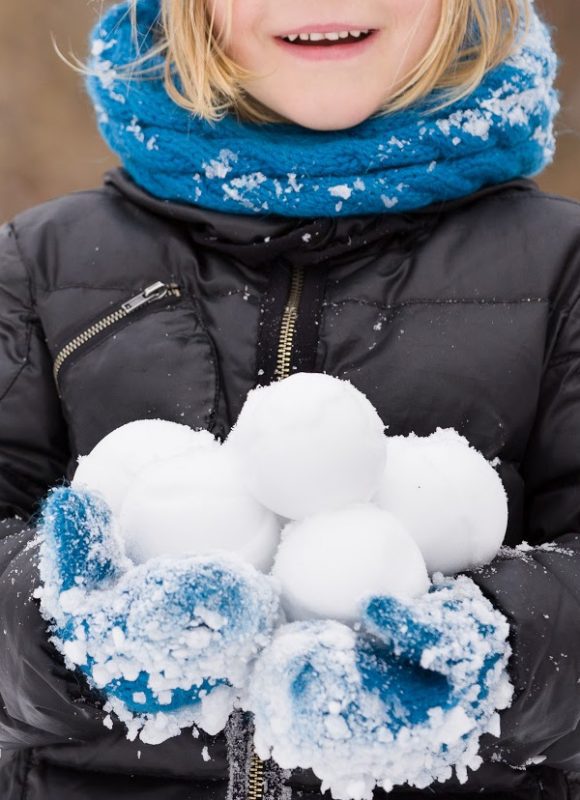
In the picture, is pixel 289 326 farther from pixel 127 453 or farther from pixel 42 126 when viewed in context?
pixel 42 126

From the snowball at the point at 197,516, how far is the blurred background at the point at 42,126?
361 cm

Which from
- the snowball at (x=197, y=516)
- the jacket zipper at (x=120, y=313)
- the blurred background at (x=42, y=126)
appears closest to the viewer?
the snowball at (x=197, y=516)

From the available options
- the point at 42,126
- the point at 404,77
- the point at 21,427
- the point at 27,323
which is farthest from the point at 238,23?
the point at 42,126

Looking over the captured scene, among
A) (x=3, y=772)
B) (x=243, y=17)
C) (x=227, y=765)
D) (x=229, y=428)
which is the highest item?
(x=243, y=17)

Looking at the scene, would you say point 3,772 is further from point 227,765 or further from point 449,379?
point 449,379

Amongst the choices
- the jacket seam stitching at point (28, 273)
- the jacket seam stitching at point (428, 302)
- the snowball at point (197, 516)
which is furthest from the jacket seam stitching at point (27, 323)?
the snowball at point (197, 516)

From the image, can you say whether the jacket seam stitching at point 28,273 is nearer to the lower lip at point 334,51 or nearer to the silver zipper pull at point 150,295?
the silver zipper pull at point 150,295

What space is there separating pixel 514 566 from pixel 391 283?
1.38ft

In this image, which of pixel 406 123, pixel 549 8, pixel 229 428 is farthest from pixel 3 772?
pixel 549 8

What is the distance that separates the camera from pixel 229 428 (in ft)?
4.33

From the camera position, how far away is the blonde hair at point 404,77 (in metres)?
1.35

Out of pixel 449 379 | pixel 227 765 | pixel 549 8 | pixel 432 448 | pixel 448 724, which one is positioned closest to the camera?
pixel 448 724

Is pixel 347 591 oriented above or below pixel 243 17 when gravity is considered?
below

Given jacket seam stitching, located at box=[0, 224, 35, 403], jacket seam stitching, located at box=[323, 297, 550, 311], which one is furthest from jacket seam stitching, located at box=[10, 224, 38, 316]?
jacket seam stitching, located at box=[323, 297, 550, 311]
